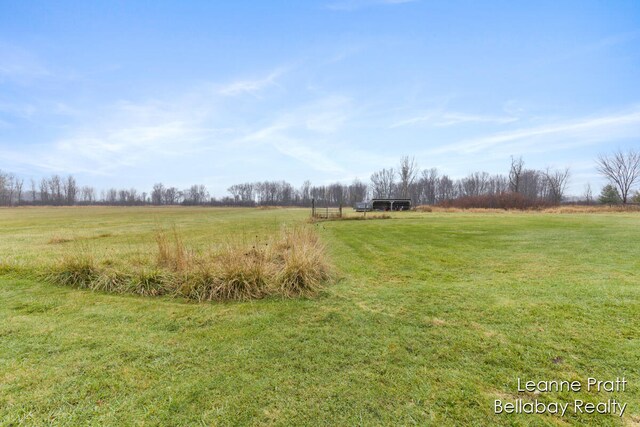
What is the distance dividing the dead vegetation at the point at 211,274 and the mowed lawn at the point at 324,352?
314 millimetres

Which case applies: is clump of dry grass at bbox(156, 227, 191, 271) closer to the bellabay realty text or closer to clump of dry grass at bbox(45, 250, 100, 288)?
Answer: clump of dry grass at bbox(45, 250, 100, 288)

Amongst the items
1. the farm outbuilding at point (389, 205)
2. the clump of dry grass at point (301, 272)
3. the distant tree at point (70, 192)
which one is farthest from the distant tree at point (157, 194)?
the clump of dry grass at point (301, 272)

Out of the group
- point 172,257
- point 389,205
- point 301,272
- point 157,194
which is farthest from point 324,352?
point 157,194

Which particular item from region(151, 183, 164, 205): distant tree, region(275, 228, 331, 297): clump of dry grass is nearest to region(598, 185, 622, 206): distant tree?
region(275, 228, 331, 297): clump of dry grass

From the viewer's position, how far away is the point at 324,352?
2.80 meters

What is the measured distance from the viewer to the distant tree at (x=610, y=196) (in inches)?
1977

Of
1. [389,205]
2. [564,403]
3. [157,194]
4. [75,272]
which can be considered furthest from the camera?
Answer: [157,194]

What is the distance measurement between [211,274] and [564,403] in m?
4.61

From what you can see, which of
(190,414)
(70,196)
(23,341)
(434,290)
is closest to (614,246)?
(434,290)

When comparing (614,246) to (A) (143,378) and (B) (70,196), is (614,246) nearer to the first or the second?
(A) (143,378)

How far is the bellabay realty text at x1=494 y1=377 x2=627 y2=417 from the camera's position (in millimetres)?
1964

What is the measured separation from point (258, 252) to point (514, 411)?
181 inches

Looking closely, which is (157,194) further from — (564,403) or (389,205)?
(564,403)

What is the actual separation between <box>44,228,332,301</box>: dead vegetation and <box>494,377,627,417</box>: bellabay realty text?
304 cm
